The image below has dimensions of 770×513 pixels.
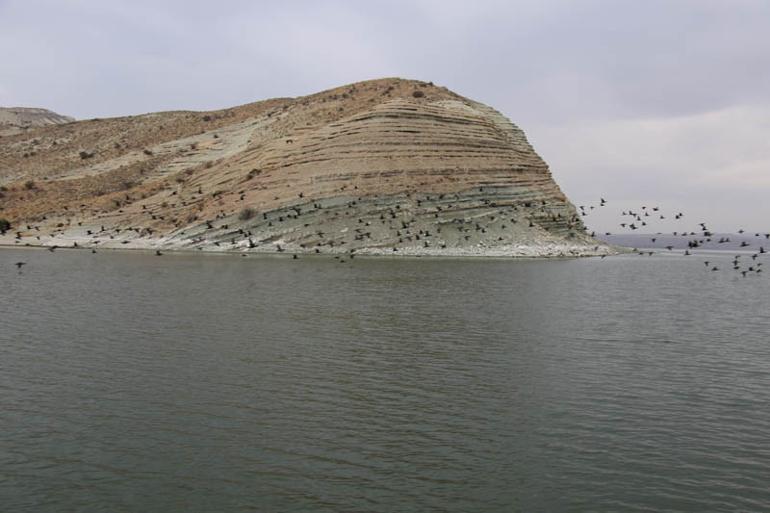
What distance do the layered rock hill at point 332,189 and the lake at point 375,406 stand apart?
4542cm

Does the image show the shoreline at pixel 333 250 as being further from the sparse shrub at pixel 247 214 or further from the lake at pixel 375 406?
the lake at pixel 375 406

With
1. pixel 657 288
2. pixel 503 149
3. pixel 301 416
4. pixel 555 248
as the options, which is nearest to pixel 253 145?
pixel 503 149

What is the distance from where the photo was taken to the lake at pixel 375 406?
11656 millimetres

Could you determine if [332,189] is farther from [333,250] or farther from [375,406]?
[375,406]

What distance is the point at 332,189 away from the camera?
83.8m

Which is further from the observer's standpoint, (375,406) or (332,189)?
(332,189)

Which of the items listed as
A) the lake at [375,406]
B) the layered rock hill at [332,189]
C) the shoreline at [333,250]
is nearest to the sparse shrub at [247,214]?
the layered rock hill at [332,189]

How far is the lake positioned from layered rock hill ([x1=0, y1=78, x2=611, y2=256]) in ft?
149

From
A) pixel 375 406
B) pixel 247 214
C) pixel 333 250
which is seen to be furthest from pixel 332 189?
pixel 375 406

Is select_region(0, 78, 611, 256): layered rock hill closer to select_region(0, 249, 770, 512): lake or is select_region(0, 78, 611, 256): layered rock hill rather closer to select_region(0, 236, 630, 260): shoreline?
select_region(0, 236, 630, 260): shoreline

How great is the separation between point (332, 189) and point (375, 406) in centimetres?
6882

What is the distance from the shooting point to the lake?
38.2 ft

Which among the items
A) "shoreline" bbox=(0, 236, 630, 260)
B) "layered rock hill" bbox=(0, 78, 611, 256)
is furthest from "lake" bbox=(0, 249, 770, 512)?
"layered rock hill" bbox=(0, 78, 611, 256)

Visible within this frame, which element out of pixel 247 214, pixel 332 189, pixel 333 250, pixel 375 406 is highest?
pixel 332 189
